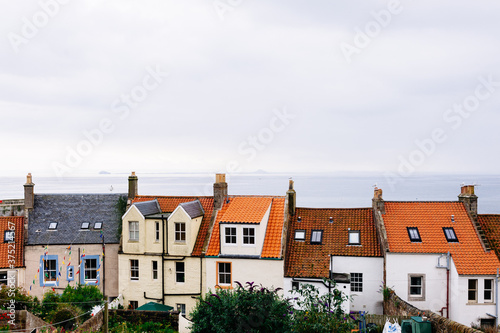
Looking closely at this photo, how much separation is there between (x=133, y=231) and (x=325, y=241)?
539 inches

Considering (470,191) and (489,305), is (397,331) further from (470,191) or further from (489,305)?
(470,191)

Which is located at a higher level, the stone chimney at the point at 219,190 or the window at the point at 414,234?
the stone chimney at the point at 219,190

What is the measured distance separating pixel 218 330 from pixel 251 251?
1192 centimetres

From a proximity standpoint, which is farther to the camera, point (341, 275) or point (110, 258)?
point (110, 258)

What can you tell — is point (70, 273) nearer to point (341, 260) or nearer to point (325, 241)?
point (325, 241)

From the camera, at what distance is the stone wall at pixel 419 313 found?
60.2 feet

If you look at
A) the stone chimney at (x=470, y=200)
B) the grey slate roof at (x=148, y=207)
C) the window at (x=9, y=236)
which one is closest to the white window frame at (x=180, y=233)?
the grey slate roof at (x=148, y=207)

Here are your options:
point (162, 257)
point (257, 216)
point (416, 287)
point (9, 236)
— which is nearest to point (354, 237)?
point (416, 287)

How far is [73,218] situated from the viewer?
3478 cm

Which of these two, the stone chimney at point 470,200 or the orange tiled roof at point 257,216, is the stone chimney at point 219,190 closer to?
the orange tiled roof at point 257,216

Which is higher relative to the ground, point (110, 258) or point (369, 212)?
point (369, 212)

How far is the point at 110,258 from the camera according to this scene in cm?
3331

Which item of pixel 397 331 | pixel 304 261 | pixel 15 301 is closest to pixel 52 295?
pixel 15 301

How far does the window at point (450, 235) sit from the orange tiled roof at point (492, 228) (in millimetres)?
2636
